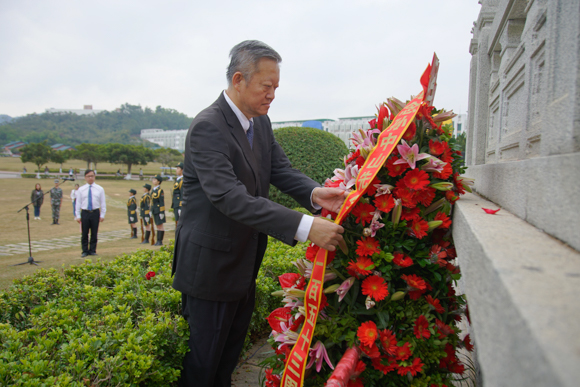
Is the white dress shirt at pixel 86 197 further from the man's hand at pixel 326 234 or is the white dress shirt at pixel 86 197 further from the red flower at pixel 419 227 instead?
the red flower at pixel 419 227

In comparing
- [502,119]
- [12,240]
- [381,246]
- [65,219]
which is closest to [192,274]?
[381,246]

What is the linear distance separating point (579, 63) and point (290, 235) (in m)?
1.26

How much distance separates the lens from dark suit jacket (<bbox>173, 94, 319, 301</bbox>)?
1.84 m

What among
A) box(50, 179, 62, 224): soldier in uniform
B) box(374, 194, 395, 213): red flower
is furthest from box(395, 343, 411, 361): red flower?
box(50, 179, 62, 224): soldier in uniform

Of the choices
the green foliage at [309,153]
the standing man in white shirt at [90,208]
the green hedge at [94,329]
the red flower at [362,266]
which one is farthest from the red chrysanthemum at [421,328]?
the standing man in white shirt at [90,208]

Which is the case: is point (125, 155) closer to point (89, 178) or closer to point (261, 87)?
point (89, 178)

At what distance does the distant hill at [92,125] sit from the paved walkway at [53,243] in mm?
81720

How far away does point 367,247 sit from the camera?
165 centimetres

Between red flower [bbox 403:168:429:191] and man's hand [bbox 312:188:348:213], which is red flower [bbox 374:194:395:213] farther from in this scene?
man's hand [bbox 312:188:348:213]

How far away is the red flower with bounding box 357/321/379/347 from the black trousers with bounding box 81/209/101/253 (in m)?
8.73

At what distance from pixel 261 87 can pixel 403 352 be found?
5.10 feet

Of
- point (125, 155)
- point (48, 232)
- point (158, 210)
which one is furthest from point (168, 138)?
point (158, 210)

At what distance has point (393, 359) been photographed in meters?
1.56

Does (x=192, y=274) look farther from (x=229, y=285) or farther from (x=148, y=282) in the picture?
(x=148, y=282)
